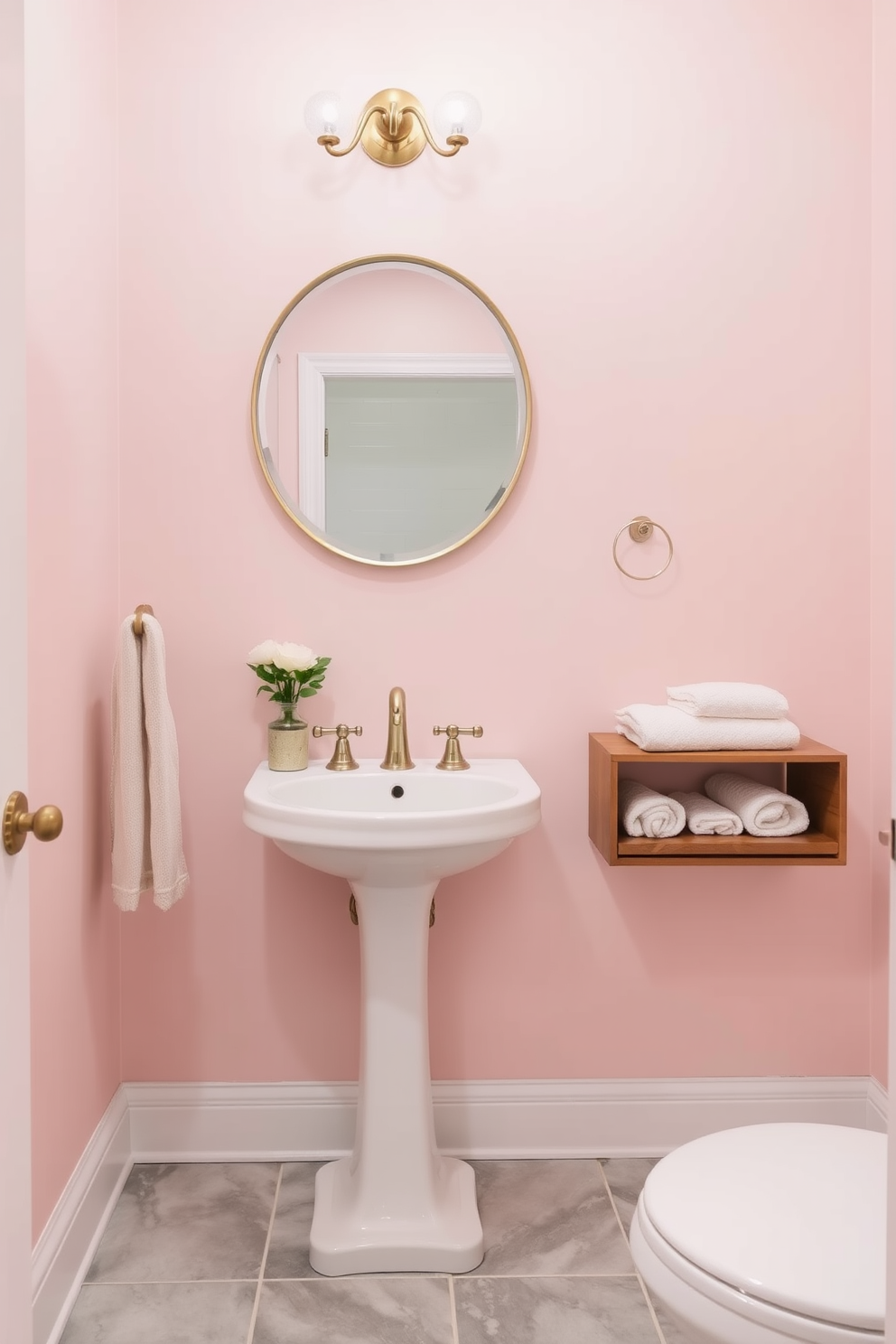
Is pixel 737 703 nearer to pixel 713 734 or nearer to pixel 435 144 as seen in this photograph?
pixel 713 734

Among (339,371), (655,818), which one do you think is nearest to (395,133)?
(339,371)

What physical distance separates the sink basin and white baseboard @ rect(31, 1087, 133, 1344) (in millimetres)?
676

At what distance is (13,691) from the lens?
983 mm

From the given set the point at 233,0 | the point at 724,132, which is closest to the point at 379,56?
the point at 233,0

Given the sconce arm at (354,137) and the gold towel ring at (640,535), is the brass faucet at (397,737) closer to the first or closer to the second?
the gold towel ring at (640,535)

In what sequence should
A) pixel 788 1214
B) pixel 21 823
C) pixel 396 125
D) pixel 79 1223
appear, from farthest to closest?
1. pixel 396 125
2. pixel 79 1223
3. pixel 788 1214
4. pixel 21 823

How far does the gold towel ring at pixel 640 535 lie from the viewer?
2010 millimetres

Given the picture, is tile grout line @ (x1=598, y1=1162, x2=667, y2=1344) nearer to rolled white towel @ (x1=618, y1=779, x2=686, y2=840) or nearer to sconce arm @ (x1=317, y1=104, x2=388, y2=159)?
rolled white towel @ (x1=618, y1=779, x2=686, y2=840)

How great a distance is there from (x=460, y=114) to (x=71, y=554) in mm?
1097

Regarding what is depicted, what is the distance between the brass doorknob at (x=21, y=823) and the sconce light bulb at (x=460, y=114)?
5.02 ft

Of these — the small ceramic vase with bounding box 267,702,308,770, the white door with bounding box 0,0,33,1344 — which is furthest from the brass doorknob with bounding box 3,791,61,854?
the small ceramic vase with bounding box 267,702,308,770

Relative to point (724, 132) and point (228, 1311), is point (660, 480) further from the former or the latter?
point (228, 1311)

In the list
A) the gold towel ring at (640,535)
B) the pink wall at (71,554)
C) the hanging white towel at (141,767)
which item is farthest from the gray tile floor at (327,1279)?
A: the gold towel ring at (640,535)

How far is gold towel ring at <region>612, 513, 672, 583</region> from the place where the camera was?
79.1 inches
